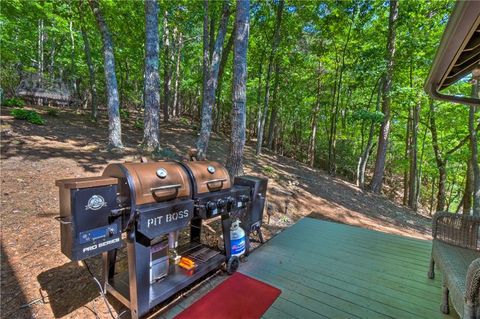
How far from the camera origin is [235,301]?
2.36 m

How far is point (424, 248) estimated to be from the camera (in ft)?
12.4

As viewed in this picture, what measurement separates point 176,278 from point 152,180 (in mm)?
1076

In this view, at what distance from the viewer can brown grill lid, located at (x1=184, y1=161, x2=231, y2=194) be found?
239cm

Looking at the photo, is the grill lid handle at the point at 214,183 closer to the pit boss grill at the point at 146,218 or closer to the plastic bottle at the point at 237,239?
the pit boss grill at the point at 146,218

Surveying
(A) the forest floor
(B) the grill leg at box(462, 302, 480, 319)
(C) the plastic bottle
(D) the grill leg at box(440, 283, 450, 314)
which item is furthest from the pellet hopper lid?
(A) the forest floor

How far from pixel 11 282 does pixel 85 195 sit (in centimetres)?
180

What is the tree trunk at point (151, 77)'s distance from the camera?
234 inches

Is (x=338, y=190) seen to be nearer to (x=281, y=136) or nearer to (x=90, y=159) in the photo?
(x=90, y=159)

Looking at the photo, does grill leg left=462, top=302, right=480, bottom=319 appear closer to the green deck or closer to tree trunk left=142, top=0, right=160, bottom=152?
the green deck

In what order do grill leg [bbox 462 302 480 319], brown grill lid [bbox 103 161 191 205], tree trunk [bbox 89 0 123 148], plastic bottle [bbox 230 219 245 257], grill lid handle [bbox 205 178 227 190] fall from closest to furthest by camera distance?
grill leg [bbox 462 302 480 319] → brown grill lid [bbox 103 161 191 205] → grill lid handle [bbox 205 178 227 190] → plastic bottle [bbox 230 219 245 257] → tree trunk [bbox 89 0 123 148]

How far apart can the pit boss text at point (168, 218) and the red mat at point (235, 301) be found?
86cm

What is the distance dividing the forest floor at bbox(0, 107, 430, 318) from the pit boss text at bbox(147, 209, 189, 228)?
101 centimetres

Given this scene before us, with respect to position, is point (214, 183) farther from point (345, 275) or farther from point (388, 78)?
point (388, 78)

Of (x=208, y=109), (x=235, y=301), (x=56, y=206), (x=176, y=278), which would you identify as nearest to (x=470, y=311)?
(x=235, y=301)
